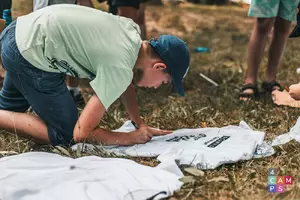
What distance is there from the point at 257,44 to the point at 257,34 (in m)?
0.07

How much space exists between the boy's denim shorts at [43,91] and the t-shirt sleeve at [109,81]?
1.15ft

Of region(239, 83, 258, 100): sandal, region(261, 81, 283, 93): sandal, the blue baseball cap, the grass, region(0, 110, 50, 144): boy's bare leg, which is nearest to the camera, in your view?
the grass

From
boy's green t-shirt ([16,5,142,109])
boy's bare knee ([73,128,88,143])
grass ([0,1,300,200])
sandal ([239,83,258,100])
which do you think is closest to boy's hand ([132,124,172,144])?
grass ([0,1,300,200])

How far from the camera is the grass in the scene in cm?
222

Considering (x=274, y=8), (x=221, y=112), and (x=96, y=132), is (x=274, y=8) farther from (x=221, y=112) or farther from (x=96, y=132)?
(x=96, y=132)

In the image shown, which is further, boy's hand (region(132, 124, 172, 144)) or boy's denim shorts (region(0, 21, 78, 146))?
boy's hand (region(132, 124, 172, 144))

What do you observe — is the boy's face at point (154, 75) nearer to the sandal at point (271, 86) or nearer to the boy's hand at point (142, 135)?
the boy's hand at point (142, 135)

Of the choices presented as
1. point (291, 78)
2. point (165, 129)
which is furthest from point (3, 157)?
point (291, 78)

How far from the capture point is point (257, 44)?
3.71m

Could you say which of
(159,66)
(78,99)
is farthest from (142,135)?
(78,99)

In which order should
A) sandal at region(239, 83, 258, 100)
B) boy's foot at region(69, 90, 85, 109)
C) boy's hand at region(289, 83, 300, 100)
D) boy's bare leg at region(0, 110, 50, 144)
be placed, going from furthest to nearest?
sandal at region(239, 83, 258, 100) < boy's foot at region(69, 90, 85, 109) < boy's bare leg at region(0, 110, 50, 144) < boy's hand at region(289, 83, 300, 100)

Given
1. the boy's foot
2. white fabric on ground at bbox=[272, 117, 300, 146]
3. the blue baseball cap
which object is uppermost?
the blue baseball cap

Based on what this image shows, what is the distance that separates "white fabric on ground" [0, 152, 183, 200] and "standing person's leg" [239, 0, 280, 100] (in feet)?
5.17

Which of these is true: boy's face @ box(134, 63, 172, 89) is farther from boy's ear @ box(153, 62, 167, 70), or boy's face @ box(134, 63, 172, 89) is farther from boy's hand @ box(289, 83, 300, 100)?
boy's hand @ box(289, 83, 300, 100)
